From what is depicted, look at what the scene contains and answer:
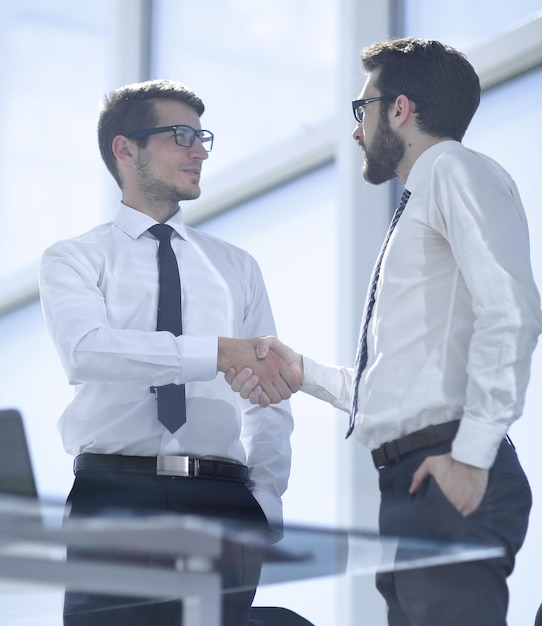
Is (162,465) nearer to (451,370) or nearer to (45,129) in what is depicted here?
(451,370)

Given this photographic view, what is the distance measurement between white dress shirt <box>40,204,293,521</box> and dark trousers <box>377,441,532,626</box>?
702 mm

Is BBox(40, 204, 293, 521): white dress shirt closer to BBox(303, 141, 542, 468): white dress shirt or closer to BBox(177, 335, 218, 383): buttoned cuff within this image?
BBox(177, 335, 218, 383): buttoned cuff

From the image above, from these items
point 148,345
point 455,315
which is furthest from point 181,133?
point 455,315

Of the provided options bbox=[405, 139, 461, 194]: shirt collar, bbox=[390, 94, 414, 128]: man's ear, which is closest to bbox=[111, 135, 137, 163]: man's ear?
bbox=[390, 94, 414, 128]: man's ear

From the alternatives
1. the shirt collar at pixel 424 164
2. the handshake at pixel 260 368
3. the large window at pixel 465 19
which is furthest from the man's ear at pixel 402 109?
the large window at pixel 465 19

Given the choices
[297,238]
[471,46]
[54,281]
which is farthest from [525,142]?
[54,281]

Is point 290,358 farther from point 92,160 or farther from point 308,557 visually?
point 92,160

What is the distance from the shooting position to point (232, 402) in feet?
7.95

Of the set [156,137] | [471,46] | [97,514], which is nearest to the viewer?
[97,514]

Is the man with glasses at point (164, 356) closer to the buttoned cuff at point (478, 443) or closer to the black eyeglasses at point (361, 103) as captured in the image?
the black eyeglasses at point (361, 103)

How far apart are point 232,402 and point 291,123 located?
212cm

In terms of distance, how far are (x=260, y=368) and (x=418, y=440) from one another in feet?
2.48

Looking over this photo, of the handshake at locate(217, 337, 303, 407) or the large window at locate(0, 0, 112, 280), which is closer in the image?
the handshake at locate(217, 337, 303, 407)

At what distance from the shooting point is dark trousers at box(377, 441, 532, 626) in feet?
4.60
